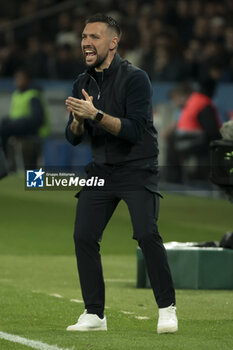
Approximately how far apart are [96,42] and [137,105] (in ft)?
1.56

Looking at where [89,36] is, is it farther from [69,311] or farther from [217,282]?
[217,282]

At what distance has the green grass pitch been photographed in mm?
6852

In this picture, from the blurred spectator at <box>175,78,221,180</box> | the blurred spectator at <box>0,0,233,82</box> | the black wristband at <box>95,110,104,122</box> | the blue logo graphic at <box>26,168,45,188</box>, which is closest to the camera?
the black wristband at <box>95,110,104,122</box>

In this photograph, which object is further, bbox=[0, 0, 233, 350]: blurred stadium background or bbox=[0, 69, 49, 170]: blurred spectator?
bbox=[0, 69, 49, 170]: blurred spectator

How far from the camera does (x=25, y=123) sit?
21922 mm

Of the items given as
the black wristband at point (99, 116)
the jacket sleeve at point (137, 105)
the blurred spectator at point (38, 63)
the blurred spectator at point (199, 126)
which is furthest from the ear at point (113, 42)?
the blurred spectator at point (38, 63)

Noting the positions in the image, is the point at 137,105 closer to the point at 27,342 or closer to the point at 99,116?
the point at 99,116

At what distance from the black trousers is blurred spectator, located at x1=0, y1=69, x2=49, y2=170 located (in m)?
14.6

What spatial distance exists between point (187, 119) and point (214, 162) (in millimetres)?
9240

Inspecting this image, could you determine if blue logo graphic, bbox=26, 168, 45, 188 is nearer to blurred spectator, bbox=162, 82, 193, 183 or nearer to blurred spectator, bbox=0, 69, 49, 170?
blurred spectator, bbox=162, 82, 193, 183

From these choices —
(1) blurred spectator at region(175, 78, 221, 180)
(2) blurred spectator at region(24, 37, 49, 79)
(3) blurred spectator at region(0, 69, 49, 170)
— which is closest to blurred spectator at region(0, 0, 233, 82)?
(2) blurred spectator at region(24, 37, 49, 79)

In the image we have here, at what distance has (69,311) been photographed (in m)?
8.05

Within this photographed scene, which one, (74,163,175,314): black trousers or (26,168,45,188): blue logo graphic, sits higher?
(26,168,45,188): blue logo graphic

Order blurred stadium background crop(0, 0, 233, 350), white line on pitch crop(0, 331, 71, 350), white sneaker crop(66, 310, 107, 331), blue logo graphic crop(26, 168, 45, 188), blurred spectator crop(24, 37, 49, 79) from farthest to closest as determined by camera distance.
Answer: blurred spectator crop(24, 37, 49, 79)
blurred stadium background crop(0, 0, 233, 350)
blue logo graphic crop(26, 168, 45, 188)
white sneaker crop(66, 310, 107, 331)
white line on pitch crop(0, 331, 71, 350)
